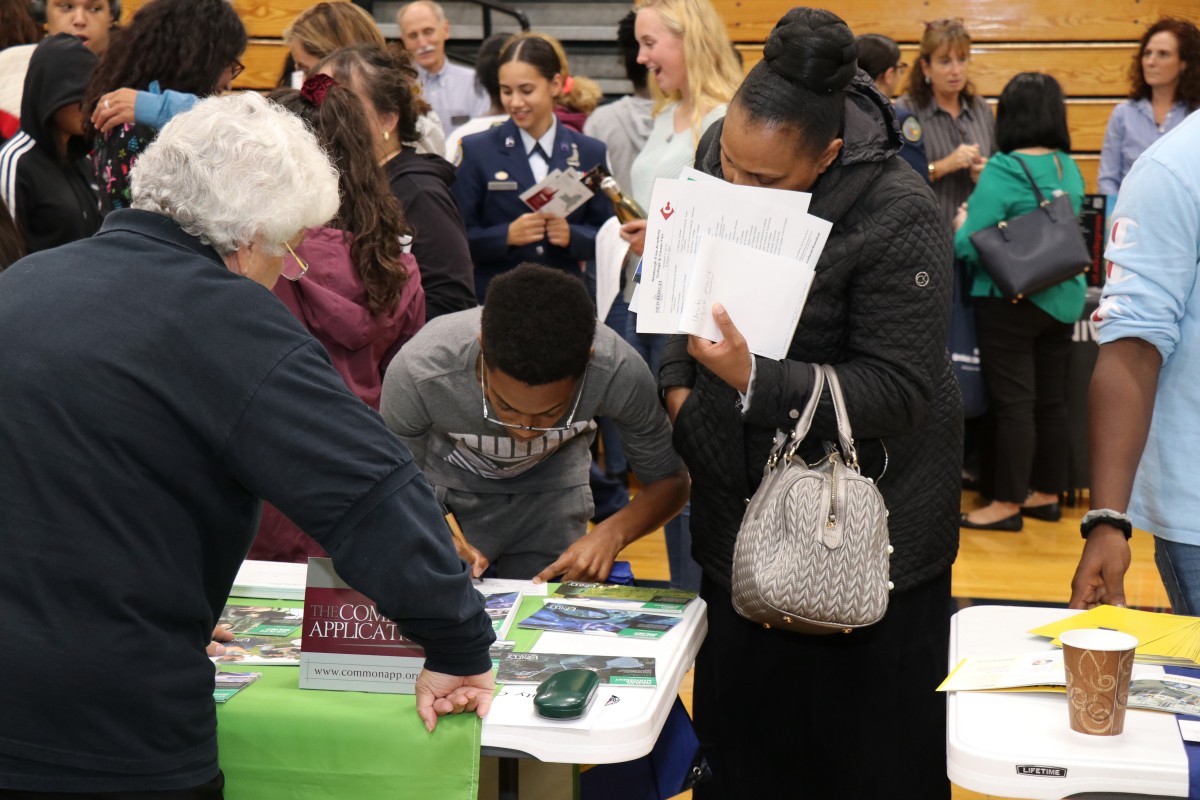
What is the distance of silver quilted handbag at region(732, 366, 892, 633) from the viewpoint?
1.77 meters

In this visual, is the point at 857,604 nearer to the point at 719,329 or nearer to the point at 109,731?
the point at 719,329

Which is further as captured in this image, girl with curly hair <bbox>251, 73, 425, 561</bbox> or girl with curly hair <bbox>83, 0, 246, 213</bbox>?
girl with curly hair <bbox>83, 0, 246, 213</bbox>

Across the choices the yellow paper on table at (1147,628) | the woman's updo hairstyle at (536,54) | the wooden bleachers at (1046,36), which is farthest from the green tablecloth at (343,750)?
the wooden bleachers at (1046,36)

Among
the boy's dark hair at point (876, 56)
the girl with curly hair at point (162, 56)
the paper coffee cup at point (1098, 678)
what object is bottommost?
the paper coffee cup at point (1098, 678)

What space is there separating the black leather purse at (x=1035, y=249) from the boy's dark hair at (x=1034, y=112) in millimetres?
104

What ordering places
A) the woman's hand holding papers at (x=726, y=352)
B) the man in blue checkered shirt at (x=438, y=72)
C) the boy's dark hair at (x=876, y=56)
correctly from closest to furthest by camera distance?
the woman's hand holding papers at (x=726, y=352) → the boy's dark hair at (x=876, y=56) → the man in blue checkered shirt at (x=438, y=72)

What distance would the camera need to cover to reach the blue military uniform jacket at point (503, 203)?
4.15 meters

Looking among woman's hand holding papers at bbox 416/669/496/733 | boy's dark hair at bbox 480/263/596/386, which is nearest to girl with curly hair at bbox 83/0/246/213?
boy's dark hair at bbox 480/263/596/386

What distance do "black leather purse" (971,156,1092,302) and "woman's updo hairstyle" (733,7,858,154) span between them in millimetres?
3175

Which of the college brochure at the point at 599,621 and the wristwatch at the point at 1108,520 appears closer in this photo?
the wristwatch at the point at 1108,520

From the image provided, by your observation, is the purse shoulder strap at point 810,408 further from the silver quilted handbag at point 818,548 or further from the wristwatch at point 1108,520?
the wristwatch at point 1108,520

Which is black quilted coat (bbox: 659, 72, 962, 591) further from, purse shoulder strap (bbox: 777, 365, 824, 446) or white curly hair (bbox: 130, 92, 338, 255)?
white curly hair (bbox: 130, 92, 338, 255)

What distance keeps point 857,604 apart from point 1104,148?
522 cm

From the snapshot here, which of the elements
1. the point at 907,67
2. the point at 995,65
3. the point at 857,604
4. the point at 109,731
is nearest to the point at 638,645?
the point at 857,604
